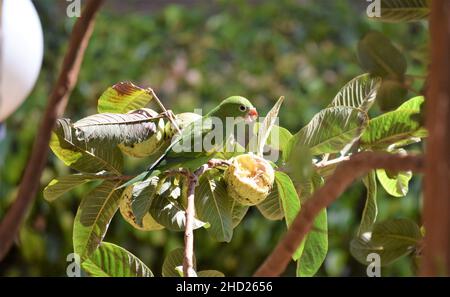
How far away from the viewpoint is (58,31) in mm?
2516

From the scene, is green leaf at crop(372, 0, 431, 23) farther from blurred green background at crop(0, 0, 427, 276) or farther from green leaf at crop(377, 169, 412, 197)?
blurred green background at crop(0, 0, 427, 276)

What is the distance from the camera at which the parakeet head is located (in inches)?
26.8

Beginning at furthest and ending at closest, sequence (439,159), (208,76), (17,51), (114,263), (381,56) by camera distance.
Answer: (208,76), (17,51), (114,263), (381,56), (439,159)

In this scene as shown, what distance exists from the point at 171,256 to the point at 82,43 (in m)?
0.35

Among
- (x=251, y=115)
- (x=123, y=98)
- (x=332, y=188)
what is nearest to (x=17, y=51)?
(x=123, y=98)

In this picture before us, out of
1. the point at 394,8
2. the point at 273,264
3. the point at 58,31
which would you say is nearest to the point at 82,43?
the point at 273,264

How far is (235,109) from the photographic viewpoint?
683 millimetres

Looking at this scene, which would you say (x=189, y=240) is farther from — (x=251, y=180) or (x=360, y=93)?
(x=360, y=93)

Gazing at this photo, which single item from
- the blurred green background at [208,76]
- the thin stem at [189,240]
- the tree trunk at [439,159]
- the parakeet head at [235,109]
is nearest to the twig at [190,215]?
the thin stem at [189,240]

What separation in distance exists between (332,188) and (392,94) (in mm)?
181

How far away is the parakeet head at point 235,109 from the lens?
680 millimetres

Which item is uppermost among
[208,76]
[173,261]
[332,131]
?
[208,76]

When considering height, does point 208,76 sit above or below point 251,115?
above

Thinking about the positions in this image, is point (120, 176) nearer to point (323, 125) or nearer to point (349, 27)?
point (323, 125)
